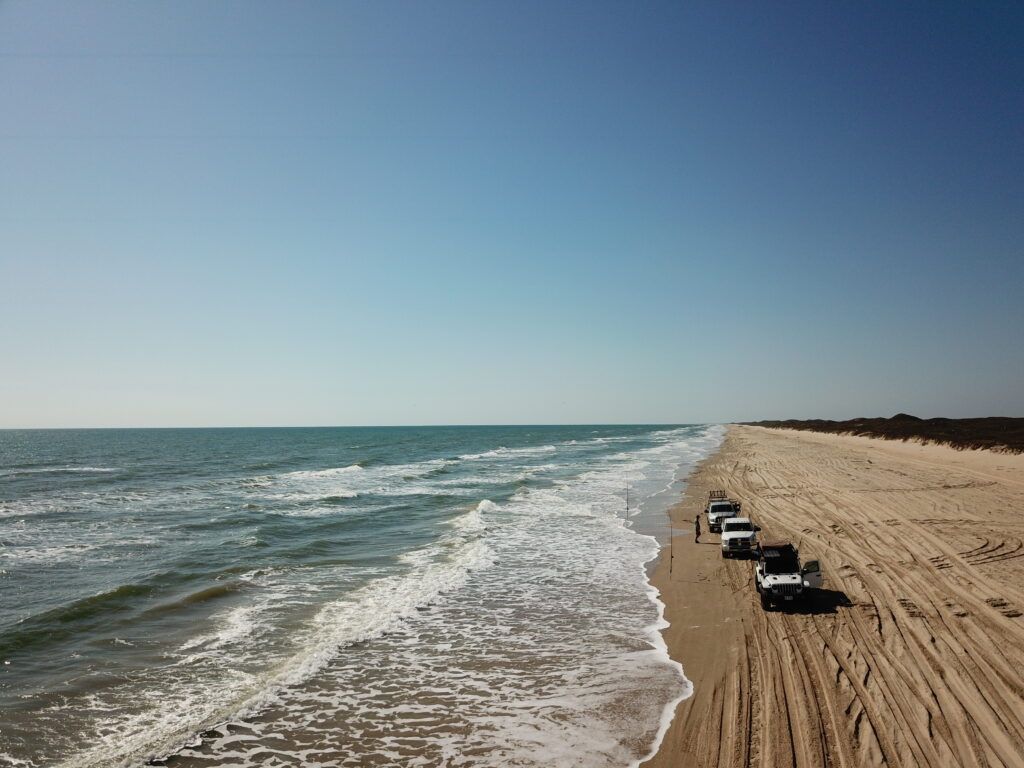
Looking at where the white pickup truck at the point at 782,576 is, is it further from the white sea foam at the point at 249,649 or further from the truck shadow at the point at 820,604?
the white sea foam at the point at 249,649

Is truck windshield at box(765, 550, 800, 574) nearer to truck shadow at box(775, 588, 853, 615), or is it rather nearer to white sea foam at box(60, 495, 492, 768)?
truck shadow at box(775, 588, 853, 615)

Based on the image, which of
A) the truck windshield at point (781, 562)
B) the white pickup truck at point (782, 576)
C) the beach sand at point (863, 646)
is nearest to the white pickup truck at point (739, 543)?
the beach sand at point (863, 646)

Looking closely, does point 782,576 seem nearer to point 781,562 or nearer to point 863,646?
point 781,562

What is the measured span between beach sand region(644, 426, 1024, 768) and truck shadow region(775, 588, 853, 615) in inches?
3.0

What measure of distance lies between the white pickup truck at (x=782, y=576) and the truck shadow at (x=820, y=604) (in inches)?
9.0

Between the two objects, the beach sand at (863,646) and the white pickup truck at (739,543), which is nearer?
the beach sand at (863,646)

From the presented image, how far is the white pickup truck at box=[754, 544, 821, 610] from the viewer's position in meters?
16.0

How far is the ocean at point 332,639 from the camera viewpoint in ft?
34.9

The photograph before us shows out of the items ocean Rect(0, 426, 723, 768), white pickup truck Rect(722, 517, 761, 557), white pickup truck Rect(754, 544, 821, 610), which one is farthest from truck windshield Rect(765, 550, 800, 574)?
white pickup truck Rect(722, 517, 761, 557)

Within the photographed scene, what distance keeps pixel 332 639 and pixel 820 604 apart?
45.3 feet

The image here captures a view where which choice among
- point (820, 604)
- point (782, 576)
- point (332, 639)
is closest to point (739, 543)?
point (820, 604)

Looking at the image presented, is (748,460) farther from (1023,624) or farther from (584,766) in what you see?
(584,766)

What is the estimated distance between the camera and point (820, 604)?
16.3m

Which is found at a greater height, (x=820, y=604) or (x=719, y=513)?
(x=719, y=513)
